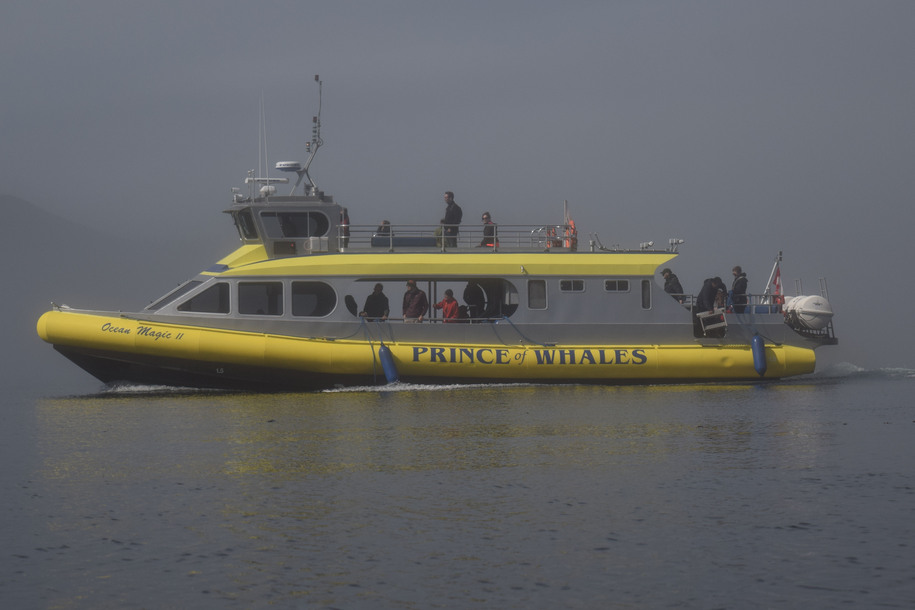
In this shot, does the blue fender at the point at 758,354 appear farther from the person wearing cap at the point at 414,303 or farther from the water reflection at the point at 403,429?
the person wearing cap at the point at 414,303

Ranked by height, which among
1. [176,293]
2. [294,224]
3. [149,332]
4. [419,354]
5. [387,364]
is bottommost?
[387,364]

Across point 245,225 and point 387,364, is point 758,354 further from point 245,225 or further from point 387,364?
point 245,225

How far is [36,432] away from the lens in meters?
16.9

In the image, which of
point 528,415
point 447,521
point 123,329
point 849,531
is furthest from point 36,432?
point 849,531

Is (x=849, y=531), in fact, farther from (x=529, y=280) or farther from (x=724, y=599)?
(x=529, y=280)

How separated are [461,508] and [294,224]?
12888mm

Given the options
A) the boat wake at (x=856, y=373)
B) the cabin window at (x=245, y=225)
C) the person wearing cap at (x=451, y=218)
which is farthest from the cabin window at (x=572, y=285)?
the boat wake at (x=856, y=373)

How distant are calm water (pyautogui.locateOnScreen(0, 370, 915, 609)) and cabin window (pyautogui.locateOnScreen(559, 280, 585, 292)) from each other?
393 cm

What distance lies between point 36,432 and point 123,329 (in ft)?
13.9

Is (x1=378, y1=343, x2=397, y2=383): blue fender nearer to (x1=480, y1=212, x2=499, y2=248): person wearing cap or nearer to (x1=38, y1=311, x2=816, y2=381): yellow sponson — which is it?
(x1=38, y1=311, x2=816, y2=381): yellow sponson

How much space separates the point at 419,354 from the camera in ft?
70.4

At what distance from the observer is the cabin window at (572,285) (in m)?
22.2

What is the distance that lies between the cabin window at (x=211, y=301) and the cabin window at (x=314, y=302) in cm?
132

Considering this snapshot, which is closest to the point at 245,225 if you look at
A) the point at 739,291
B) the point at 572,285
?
the point at 572,285
